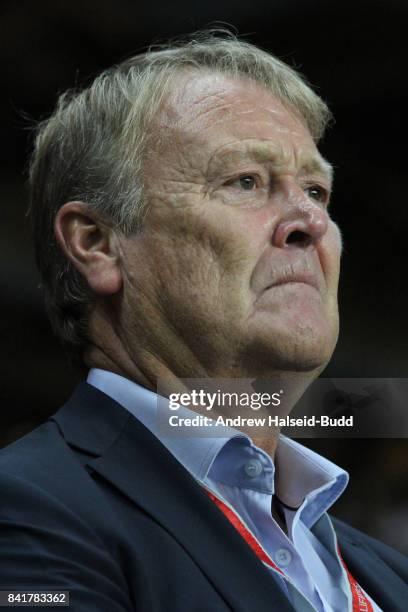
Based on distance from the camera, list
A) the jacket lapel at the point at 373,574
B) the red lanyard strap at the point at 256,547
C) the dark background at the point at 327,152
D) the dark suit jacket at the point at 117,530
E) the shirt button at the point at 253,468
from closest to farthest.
Result: the dark suit jacket at the point at 117,530
the red lanyard strap at the point at 256,547
the shirt button at the point at 253,468
the jacket lapel at the point at 373,574
the dark background at the point at 327,152

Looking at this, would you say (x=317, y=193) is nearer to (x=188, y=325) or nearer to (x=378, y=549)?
(x=188, y=325)

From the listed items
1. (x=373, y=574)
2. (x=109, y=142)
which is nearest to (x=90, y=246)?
(x=109, y=142)

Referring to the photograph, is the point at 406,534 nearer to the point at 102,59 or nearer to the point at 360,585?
the point at 360,585

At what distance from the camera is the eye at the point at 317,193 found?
1672mm

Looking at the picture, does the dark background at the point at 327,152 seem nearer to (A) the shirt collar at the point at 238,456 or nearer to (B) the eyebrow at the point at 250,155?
(B) the eyebrow at the point at 250,155

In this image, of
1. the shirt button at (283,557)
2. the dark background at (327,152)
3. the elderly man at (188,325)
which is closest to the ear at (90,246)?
the elderly man at (188,325)

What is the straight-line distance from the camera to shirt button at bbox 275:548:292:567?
4.46 feet

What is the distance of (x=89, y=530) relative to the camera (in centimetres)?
119

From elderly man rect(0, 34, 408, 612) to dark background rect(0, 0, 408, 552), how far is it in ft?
2.40

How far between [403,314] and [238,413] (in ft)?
4.28

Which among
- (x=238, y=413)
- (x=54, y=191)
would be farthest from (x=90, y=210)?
(x=238, y=413)

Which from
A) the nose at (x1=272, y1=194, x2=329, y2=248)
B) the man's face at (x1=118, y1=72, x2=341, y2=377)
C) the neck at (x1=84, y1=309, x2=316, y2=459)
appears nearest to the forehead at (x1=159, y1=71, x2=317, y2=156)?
the man's face at (x1=118, y1=72, x2=341, y2=377)

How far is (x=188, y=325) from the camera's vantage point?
150 centimetres

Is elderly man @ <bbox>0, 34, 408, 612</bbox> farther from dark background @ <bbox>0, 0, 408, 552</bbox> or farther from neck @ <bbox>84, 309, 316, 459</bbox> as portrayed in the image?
dark background @ <bbox>0, 0, 408, 552</bbox>
